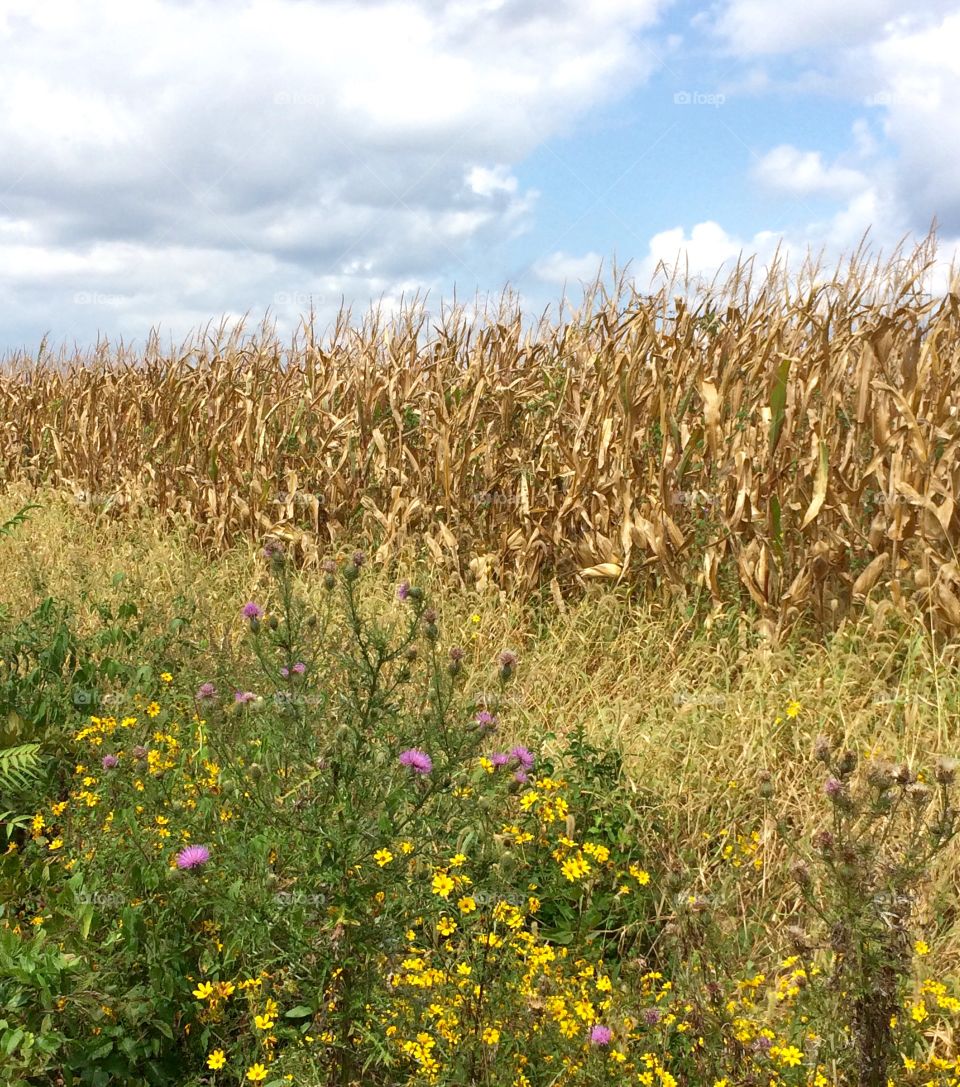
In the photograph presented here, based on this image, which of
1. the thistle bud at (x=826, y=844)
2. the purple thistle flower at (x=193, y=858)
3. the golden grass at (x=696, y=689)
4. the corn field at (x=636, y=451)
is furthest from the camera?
the corn field at (x=636, y=451)

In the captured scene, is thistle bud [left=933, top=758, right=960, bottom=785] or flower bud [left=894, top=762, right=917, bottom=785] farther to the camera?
flower bud [left=894, top=762, right=917, bottom=785]

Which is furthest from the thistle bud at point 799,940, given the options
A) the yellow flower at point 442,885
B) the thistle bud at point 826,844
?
the yellow flower at point 442,885

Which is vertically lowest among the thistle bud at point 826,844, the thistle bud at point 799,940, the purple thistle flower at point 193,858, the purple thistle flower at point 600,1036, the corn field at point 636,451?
the purple thistle flower at point 600,1036

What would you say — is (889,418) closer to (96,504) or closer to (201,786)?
(201,786)

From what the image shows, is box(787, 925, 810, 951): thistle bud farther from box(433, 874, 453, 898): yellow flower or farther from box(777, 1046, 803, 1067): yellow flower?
box(433, 874, 453, 898): yellow flower

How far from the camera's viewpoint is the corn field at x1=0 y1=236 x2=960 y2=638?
486cm

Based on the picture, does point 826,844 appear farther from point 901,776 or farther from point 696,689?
point 696,689

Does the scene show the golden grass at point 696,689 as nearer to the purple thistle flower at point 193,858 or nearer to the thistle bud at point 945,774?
the thistle bud at point 945,774

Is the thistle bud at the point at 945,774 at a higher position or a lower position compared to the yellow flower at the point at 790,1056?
higher

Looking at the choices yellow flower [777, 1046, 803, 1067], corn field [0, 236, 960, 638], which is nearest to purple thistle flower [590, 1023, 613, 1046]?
yellow flower [777, 1046, 803, 1067]

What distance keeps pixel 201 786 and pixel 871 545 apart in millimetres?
3213

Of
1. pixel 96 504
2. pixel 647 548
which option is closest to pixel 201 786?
pixel 647 548

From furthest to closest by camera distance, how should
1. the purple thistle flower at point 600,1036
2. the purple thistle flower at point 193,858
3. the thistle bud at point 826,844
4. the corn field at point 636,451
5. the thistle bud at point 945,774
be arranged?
the corn field at point 636,451, the purple thistle flower at point 193,858, the purple thistle flower at point 600,1036, the thistle bud at point 945,774, the thistle bud at point 826,844

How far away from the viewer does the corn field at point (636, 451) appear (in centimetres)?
486
